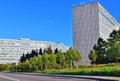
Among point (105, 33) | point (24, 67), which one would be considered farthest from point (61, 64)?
point (105, 33)

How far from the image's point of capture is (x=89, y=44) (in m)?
153

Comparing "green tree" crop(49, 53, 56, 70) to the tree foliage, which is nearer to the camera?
the tree foliage

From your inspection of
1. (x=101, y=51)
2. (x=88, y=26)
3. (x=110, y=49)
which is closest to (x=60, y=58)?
(x=101, y=51)

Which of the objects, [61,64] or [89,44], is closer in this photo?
[61,64]

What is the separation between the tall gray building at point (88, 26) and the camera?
151875mm

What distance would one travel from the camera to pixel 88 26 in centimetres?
15662

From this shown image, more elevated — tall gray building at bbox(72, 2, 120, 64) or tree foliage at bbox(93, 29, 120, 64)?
tall gray building at bbox(72, 2, 120, 64)

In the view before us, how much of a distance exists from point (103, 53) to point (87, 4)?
223ft

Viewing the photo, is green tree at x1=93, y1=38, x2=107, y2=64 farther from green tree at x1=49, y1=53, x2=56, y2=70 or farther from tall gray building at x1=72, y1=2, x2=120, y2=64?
tall gray building at x1=72, y1=2, x2=120, y2=64

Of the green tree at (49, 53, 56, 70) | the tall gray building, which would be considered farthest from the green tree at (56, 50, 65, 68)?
the tall gray building

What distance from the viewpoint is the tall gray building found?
498ft

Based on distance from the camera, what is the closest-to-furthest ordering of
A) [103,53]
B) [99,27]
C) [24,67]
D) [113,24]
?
[103,53], [24,67], [99,27], [113,24]

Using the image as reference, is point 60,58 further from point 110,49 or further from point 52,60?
point 110,49

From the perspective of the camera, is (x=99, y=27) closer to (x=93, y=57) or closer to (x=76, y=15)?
(x=76, y=15)
